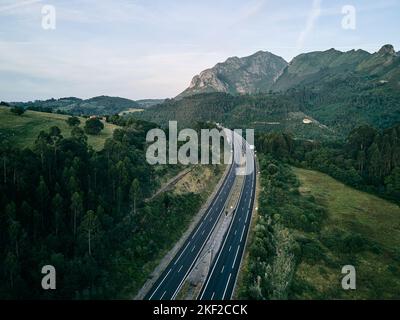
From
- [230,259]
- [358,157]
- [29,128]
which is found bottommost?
[230,259]

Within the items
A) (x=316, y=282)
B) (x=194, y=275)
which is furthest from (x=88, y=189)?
(x=316, y=282)

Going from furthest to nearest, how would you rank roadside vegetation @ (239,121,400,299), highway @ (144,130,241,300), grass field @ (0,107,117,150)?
1. grass field @ (0,107,117,150)
2. roadside vegetation @ (239,121,400,299)
3. highway @ (144,130,241,300)

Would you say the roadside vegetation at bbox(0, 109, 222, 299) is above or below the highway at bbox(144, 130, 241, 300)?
above

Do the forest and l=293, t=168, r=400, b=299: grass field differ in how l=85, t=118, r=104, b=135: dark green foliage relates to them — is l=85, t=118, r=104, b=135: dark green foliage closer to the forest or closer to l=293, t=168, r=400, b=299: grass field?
the forest

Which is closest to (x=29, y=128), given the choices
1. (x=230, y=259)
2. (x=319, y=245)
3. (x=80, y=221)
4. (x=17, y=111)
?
(x=17, y=111)

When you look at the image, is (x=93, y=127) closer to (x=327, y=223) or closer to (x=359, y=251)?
(x=327, y=223)

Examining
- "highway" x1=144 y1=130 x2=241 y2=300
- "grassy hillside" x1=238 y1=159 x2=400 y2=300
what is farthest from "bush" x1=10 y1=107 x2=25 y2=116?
"grassy hillside" x1=238 y1=159 x2=400 y2=300

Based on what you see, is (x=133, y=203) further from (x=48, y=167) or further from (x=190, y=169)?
(x=190, y=169)
